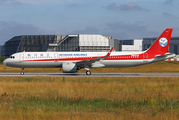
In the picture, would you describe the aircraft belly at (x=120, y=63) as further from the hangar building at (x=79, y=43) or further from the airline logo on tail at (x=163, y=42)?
the hangar building at (x=79, y=43)

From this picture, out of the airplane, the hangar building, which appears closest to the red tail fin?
the airplane

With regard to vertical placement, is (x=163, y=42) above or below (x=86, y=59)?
above

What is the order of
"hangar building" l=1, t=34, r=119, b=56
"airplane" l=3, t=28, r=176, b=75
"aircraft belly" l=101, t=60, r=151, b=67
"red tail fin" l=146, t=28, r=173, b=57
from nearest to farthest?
"airplane" l=3, t=28, r=176, b=75 < "aircraft belly" l=101, t=60, r=151, b=67 < "red tail fin" l=146, t=28, r=173, b=57 < "hangar building" l=1, t=34, r=119, b=56

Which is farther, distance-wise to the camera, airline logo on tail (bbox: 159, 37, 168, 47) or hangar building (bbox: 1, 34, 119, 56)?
hangar building (bbox: 1, 34, 119, 56)

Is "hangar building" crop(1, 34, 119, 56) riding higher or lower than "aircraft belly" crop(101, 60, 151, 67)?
higher

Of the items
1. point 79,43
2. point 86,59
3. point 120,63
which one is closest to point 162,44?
point 120,63

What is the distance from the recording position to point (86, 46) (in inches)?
3799

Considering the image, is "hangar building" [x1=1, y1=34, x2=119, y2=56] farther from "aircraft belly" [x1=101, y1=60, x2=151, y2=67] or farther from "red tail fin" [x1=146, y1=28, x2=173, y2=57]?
"aircraft belly" [x1=101, y1=60, x2=151, y2=67]

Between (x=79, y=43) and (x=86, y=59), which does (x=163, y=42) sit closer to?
(x=86, y=59)

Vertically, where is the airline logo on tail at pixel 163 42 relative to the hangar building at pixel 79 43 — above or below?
below

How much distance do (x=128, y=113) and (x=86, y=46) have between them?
86578mm

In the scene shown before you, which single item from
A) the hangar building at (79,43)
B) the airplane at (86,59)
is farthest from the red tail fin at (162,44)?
the hangar building at (79,43)

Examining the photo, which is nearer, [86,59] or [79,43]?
[86,59]

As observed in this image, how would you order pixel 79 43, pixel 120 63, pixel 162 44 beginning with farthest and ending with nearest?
pixel 79 43 → pixel 162 44 → pixel 120 63
